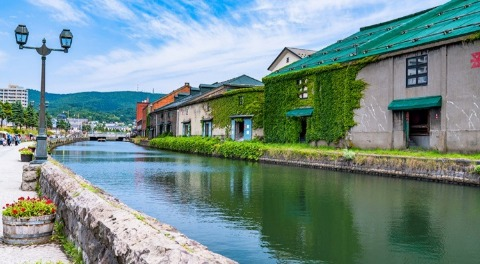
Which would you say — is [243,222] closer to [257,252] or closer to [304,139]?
[257,252]

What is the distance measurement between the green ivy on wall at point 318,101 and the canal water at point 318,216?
36.9 feet

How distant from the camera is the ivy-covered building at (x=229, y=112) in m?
45.8

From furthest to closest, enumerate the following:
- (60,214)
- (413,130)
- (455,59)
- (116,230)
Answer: (413,130)
(455,59)
(60,214)
(116,230)

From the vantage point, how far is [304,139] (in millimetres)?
38375

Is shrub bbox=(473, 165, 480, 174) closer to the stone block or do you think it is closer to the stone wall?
the stone wall

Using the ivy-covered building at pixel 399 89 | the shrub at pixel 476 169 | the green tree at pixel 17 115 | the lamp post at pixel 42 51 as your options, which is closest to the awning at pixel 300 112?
the ivy-covered building at pixel 399 89

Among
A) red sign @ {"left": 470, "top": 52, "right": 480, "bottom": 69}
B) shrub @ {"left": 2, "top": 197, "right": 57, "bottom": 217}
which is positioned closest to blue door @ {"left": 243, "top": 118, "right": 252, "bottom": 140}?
red sign @ {"left": 470, "top": 52, "right": 480, "bottom": 69}

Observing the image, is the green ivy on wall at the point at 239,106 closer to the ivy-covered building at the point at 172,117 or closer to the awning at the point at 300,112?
the awning at the point at 300,112

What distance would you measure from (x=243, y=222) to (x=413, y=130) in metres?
20.2

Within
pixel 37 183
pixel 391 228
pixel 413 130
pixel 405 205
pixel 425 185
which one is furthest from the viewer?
pixel 413 130

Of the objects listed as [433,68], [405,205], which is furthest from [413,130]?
[405,205]

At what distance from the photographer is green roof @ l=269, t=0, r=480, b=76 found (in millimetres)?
24672

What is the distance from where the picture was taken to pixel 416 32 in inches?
1129

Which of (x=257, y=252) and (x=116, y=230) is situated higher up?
(x=116, y=230)
